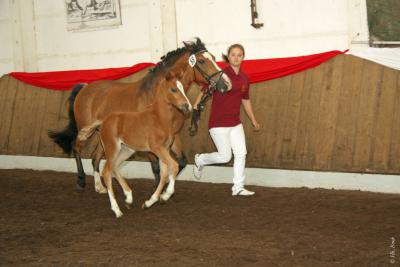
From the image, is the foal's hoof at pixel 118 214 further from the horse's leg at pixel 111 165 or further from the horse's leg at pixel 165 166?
the horse's leg at pixel 165 166

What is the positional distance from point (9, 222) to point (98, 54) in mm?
5318

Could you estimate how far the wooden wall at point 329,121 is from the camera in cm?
859

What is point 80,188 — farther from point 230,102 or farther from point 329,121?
point 329,121

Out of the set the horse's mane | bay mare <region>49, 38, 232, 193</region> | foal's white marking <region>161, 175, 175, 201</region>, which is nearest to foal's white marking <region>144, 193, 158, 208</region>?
foal's white marking <region>161, 175, 175, 201</region>

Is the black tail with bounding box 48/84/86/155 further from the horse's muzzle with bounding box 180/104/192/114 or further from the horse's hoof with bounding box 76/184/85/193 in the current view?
the horse's muzzle with bounding box 180/104/192/114

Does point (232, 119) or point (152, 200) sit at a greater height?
point (232, 119)

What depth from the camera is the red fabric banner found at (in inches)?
372

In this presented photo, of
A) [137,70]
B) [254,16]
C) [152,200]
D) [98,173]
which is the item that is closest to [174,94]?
[152,200]

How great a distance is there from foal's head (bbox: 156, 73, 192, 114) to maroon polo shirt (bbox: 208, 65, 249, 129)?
862mm

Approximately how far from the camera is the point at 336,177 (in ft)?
29.9

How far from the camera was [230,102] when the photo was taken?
8.59 metres

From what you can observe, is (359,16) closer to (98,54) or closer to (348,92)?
(348,92)

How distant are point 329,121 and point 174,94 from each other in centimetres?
266

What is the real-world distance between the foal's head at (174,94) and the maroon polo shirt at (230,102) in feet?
2.83
